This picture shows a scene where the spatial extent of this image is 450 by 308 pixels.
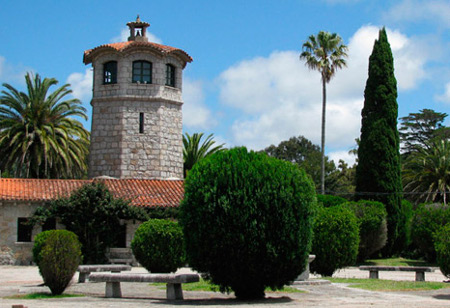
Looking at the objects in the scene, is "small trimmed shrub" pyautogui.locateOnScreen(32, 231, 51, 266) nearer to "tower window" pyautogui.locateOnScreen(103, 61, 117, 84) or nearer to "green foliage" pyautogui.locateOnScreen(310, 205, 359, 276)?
"green foliage" pyautogui.locateOnScreen(310, 205, 359, 276)

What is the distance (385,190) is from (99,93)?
16553 mm

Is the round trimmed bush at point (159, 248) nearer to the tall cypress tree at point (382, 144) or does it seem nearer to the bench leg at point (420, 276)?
the bench leg at point (420, 276)

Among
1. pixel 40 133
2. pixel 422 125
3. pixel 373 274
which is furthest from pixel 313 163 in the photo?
pixel 373 274

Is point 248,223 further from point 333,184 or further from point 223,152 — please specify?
point 333,184

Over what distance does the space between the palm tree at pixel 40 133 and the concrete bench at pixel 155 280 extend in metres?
21.2

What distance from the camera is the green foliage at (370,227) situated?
30375mm

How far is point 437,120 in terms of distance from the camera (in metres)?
65.1

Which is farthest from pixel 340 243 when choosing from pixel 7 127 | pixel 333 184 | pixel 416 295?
pixel 333 184

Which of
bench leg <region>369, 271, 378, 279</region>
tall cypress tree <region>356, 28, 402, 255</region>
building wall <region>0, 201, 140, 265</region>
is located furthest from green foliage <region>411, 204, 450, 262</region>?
building wall <region>0, 201, 140, 265</region>

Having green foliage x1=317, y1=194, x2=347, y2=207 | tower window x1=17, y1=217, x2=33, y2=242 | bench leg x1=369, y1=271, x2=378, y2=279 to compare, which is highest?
green foliage x1=317, y1=194, x2=347, y2=207

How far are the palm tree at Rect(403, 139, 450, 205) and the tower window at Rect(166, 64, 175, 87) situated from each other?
56.8 feet

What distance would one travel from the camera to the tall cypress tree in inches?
1346

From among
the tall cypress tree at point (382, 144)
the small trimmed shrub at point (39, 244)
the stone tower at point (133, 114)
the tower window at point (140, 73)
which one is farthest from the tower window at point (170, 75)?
the small trimmed shrub at point (39, 244)

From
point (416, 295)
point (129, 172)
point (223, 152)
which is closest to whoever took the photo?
point (223, 152)
